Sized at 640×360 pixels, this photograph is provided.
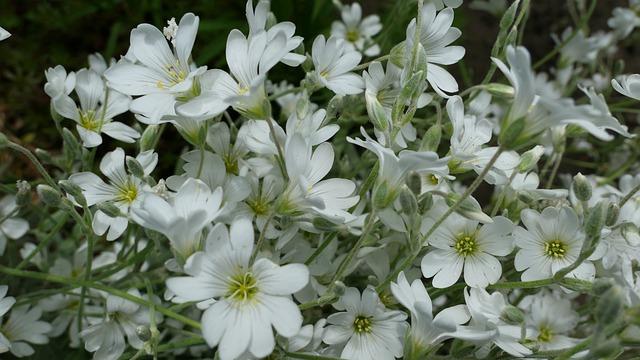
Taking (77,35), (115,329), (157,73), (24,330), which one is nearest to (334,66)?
(157,73)

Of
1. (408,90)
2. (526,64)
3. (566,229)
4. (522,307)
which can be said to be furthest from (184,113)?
(522,307)

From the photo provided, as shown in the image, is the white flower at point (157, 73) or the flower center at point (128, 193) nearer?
the white flower at point (157, 73)

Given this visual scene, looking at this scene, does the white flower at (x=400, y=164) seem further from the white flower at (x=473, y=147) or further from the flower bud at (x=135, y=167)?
the flower bud at (x=135, y=167)

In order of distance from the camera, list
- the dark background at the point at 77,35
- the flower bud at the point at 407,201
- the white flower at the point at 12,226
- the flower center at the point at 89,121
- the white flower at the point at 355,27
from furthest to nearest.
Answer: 1. the dark background at the point at 77,35
2. the white flower at the point at 355,27
3. the white flower at the point at 12,226
4. the flower center at the point at 89,121
5. the flower bud at the point at 407,201

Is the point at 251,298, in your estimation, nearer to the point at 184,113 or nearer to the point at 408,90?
the point at 184,113

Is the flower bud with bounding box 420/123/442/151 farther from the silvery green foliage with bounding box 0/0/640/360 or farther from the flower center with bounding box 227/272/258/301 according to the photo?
the flower center with bounding box 227/272/258/301

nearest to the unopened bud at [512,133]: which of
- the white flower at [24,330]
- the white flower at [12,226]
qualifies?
the white flower at [24,330]

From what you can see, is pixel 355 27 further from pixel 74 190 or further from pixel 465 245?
pixel 74 190

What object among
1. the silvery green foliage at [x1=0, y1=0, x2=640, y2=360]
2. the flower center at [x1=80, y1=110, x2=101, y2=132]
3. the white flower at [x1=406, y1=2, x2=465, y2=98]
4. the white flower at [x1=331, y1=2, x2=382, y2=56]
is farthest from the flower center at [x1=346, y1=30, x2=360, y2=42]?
Result: the flower center at [x1=80, y1=110, x2=101, y2=132]
